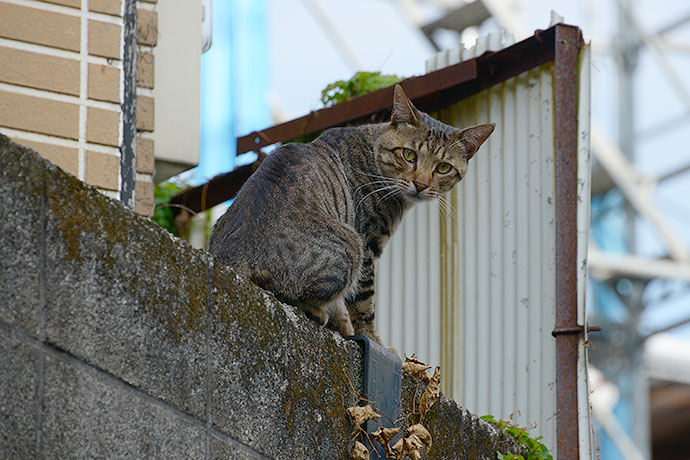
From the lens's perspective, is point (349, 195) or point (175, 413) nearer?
point (175, 413)

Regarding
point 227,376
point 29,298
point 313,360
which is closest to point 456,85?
point 313,360

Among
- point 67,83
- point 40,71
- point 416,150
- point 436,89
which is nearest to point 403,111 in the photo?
point 416,150

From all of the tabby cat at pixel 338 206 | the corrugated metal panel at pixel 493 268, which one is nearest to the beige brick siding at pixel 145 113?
the tabby cat at pixel 338 206

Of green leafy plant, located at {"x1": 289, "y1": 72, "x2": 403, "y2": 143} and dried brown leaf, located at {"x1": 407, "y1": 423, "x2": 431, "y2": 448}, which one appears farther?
green leafy plant, located at {"x1": 289, "y1": 72, "x2": 403, "y2": 143}

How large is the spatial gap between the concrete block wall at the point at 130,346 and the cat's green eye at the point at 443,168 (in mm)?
1739

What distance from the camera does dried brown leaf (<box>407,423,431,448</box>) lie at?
323 centimetres

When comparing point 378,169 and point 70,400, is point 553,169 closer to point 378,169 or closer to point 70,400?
point 378,169

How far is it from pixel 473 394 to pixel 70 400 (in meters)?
2.86

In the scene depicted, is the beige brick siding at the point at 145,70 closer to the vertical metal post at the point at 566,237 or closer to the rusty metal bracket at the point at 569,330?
the vertical metal post at the point at 566,237

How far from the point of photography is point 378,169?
175 inches

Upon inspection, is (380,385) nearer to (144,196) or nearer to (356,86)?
(144,196)

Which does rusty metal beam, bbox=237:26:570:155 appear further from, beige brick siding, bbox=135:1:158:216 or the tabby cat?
beige brick siding, bbox=135:1:158:216

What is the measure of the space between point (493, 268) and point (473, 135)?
688mm

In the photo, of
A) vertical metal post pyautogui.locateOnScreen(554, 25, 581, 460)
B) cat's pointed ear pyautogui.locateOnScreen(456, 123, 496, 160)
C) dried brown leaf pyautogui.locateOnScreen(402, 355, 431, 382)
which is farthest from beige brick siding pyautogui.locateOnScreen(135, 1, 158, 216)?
vertical metal post pyautogui.locateOnScreen(554, 25, 581, 460)
